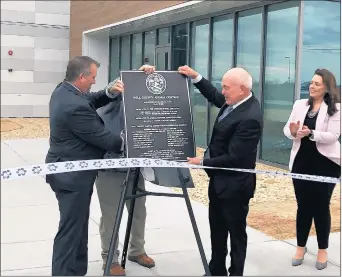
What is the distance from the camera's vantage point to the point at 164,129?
382 cm

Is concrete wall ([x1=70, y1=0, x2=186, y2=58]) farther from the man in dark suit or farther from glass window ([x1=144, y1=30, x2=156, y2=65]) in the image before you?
the man in dark suit

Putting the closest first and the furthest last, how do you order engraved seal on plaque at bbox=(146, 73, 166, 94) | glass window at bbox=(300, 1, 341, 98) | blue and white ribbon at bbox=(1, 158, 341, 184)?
blue and white ribbon at bbox=(1, 158, 341, 184) < engraved seal on plaque at bbox=(146, 73, 166, 94) < glass window at bbox=(300, 1, 341, 98)

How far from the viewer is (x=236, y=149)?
3.65 meters

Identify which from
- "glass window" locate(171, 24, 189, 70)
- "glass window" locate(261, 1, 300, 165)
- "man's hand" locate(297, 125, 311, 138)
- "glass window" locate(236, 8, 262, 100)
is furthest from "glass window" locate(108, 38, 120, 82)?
"man's hand" locate(297, 125, 311, 138)

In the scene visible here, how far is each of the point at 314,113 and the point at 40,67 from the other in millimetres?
18793

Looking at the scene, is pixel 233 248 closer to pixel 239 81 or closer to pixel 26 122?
pixel 239 81

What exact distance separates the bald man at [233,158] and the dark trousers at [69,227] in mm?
864

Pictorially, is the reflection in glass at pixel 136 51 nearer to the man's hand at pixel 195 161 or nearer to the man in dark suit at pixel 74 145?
the man in dark suit at pixel 74 145

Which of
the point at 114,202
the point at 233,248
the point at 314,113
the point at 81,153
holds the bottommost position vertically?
the point at 233,248

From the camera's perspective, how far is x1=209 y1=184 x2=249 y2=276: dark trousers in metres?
3.82

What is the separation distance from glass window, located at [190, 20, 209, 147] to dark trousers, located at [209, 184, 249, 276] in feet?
26.5

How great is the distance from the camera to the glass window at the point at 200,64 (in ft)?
39.7

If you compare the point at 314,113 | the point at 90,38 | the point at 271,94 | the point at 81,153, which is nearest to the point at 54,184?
the point at 81,153

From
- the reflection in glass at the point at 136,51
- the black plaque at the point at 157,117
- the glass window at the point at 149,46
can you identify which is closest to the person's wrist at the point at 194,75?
the black plaque at the point at 157,117
